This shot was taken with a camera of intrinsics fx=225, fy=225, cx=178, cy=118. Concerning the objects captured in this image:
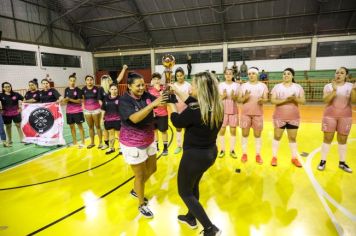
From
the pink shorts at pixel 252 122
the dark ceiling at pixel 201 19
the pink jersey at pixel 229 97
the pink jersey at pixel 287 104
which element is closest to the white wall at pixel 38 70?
the dark ceiling at pixel 201 19

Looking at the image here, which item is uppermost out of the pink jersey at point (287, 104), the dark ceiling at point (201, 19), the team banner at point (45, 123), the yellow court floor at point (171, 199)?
the dark ceiling at point (201, 19)

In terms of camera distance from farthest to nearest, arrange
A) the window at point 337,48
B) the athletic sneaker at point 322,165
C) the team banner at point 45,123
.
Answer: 1. the window at point 337,48
2. the team banner at point 45,123
3. the athletic sneaker at point 322,165

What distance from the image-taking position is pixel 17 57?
17.7m

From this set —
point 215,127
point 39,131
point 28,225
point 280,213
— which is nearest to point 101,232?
point 28,225

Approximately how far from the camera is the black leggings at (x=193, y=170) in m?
2.56

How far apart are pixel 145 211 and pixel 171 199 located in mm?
636

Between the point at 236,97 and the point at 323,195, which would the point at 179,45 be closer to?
the point at 236,97

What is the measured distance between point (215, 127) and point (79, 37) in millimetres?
24792

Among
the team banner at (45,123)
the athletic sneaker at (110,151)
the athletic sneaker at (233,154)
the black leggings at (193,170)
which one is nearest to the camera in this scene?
the black leggings at (193,170)

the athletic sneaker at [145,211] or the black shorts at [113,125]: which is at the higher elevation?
the black shorts at [113,125]

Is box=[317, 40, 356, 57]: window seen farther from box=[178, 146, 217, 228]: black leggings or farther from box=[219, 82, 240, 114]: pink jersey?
box=[178, 146, 217, 228]: black leggings

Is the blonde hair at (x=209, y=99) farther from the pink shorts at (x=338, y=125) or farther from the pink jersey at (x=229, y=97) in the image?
the pink shorts at (x=338, y=125)

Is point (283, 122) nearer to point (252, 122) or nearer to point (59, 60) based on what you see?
point (252, 122)

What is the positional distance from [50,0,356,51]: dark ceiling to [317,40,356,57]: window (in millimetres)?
900
